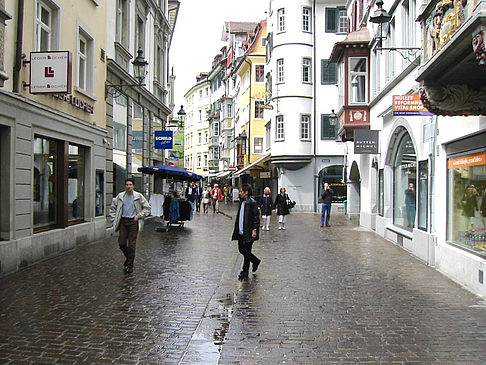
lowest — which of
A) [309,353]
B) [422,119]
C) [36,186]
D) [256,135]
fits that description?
[309,353]

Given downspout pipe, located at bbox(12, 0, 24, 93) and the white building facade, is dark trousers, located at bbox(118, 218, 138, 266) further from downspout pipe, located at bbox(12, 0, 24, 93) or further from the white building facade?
the white building facade

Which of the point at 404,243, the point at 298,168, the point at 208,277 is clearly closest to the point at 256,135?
the point at 298,168

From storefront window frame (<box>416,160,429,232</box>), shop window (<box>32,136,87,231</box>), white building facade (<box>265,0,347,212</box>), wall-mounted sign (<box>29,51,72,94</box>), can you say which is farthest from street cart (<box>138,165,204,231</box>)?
white building facade (<box>265,0,347,212</box>)

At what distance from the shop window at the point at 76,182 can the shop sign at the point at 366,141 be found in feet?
29.6

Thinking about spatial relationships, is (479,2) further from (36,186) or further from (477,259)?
(36,186)

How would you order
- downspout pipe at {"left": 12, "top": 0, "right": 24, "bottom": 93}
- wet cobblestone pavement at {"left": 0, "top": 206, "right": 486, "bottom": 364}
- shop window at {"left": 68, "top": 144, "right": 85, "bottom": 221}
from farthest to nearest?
shop window at {"left": 68, "top": 144, "right": 85, "bottom": 221} < downspout pipe at {"left": 12, "top": 0, "right": 24, "bottom": 93} < wet cobblestone pavement at {"left": 0, "top": 206, "right": 486, "bottom": 364}

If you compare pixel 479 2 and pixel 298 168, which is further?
pixel 298 168

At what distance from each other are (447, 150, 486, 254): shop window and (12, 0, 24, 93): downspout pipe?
28.5ft

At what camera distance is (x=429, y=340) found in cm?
594

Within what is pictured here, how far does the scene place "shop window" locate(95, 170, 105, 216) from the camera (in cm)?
1657

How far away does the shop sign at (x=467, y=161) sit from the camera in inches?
351

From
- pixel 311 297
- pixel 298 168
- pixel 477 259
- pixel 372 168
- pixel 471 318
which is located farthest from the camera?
pixel 298 168

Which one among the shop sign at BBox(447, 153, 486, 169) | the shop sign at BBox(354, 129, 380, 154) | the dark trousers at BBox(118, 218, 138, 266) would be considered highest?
the shop sign at BBox(354, 129, 380, 154)

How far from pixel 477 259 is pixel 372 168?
11.4 meters
